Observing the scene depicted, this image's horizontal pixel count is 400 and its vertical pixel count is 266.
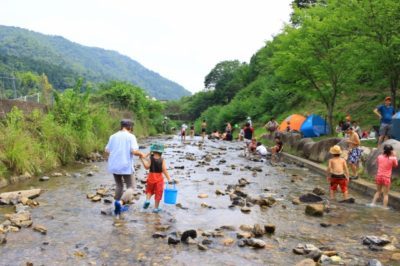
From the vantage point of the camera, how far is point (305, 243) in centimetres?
767

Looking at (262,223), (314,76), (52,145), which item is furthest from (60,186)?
(314,76)

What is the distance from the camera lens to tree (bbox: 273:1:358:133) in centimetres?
2433

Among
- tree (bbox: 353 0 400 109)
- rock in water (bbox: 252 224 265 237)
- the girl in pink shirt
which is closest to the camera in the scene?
rock in water (bbox: 252 224 265 237)

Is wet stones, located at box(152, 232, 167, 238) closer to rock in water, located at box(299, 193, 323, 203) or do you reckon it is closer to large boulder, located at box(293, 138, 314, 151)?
rock in water, located at box(299, 193, 323, 203)

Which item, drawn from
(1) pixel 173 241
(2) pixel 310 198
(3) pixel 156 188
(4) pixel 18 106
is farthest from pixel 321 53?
(1) pixel 173 241

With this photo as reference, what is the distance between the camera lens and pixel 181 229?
8.46 m

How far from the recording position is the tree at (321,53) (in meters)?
24.3

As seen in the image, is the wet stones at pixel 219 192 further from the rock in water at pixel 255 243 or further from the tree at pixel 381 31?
the tree at pixel 381 31

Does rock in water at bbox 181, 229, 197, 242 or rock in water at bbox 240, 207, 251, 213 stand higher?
rock in water at bbox 240, 207, 251, 213

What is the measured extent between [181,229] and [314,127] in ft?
77.6

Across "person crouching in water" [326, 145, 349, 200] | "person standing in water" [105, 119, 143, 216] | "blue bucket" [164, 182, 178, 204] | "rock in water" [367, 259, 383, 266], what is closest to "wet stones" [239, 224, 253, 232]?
"blue bucket" [164, 182, 178, 204]

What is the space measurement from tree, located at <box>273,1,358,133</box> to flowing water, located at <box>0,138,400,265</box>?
13410 millimetres

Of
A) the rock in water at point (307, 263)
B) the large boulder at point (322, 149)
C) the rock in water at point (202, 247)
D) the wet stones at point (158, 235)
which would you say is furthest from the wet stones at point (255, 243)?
the large boulder at point (322, 149)

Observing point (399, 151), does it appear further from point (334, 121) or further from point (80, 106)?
point (334, 121)
